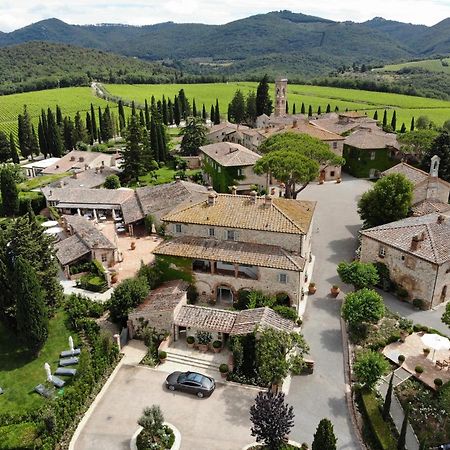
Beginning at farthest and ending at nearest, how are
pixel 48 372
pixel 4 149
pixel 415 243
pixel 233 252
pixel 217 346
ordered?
pixel 4 149, pixel 415 243, pixel 233 252, pixel 217 346, pixel 48 372

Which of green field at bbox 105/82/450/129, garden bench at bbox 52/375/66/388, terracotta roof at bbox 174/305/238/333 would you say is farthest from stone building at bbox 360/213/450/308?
green field at bbox 105/82/450/129

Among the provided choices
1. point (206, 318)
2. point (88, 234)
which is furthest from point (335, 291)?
point (88, 234)

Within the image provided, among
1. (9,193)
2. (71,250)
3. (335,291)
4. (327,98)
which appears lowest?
(335,291)

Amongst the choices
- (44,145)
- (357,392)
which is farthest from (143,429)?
(44,145)

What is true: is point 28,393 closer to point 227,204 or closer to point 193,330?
point 193,330

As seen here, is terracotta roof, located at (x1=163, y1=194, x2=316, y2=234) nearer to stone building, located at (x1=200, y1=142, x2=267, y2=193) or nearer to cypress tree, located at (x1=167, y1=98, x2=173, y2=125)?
stone building, located at (x1=200, y1=142, x2=267, y2=193)

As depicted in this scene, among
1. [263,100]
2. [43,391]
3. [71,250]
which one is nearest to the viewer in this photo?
[43,391]

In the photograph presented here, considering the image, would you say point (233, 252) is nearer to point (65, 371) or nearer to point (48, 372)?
point (65, 371)
